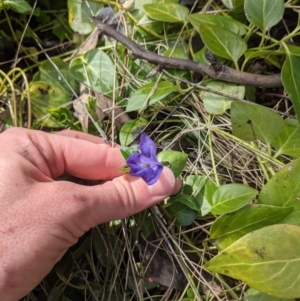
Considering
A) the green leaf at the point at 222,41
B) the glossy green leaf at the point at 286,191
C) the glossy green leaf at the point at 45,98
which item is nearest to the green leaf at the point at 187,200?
the glossy green leaf at the point at 286,191

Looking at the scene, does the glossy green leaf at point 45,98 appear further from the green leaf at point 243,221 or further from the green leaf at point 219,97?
the green leaf at point 243,221

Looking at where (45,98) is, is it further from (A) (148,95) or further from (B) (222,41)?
(B) (222,41)

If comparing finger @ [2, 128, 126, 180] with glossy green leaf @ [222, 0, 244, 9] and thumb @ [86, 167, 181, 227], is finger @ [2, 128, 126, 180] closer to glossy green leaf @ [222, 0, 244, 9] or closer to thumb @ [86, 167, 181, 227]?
thumb @ [86, 167, 181, 227]

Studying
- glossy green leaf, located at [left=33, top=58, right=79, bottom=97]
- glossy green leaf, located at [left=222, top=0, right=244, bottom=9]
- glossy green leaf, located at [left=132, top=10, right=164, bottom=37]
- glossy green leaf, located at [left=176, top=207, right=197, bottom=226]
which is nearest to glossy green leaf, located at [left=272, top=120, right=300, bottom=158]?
glossy green leaf, located at [left=176, top=207, right=197, bottom=226]

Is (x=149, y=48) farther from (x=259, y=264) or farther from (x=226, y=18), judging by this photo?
(x=259, y=264)

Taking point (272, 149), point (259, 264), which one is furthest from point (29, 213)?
point (272, 149)

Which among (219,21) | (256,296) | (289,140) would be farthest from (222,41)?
(256,296)

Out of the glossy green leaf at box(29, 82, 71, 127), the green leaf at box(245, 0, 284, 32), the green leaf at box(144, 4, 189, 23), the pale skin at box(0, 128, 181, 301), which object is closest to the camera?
the pale skin at box(0, 128, 181, 301)
